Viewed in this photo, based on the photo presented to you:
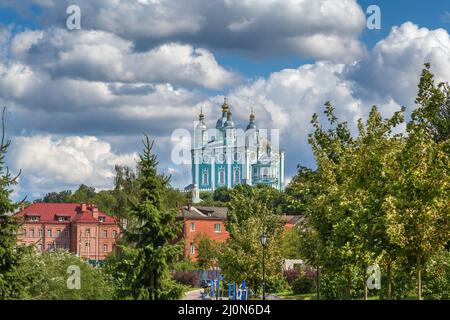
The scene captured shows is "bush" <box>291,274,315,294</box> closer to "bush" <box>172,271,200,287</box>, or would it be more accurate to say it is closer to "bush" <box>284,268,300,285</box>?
"bush" <box>284,268,300,285</box>

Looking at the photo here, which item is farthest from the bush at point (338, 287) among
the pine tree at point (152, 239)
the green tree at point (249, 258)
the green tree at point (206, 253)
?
the green tree at point (206, 253)

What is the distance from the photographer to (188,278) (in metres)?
70.9

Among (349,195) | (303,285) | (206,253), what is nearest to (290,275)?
(303,285)

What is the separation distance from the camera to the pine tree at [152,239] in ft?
97.2

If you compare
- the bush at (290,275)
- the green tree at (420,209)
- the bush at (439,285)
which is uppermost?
the green tree at (420,209)

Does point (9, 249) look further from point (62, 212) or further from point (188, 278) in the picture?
point (62, 212)

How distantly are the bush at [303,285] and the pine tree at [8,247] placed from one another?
3291cm

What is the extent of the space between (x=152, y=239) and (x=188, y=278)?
137ft

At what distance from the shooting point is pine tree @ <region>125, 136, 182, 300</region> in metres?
29.6

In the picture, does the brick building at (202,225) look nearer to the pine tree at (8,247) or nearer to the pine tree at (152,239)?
the pine tree at (152,239)

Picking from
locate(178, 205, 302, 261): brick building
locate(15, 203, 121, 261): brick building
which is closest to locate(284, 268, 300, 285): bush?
locate(178, 205, 302, 261): brick building

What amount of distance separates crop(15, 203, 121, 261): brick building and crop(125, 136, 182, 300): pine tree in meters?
91.8
